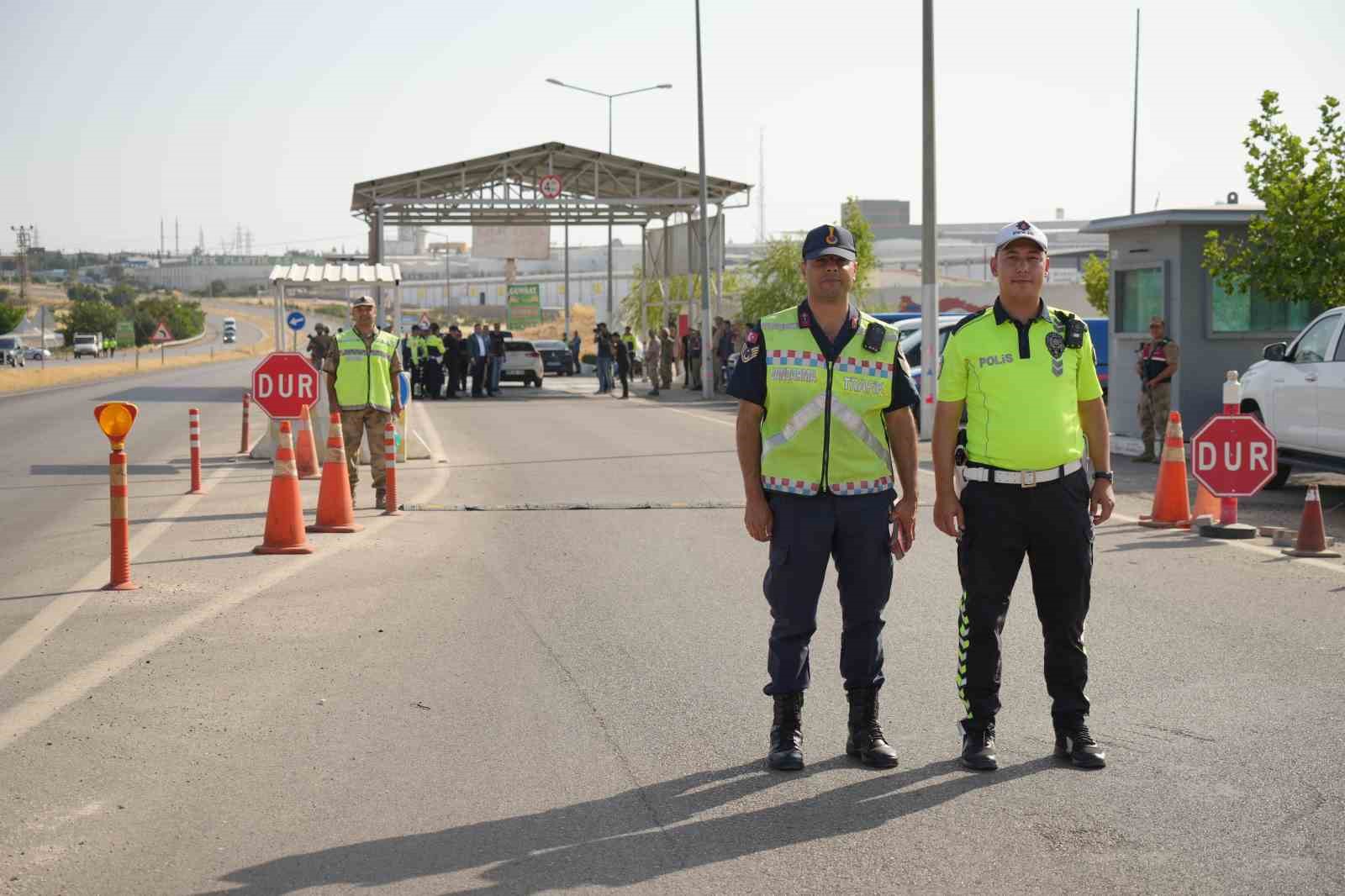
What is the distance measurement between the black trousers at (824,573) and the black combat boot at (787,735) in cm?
4

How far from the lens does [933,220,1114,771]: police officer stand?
5.69 metres

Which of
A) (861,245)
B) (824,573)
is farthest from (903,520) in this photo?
(861,245)

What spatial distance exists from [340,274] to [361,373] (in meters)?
8.12

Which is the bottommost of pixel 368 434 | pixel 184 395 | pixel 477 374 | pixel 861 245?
pixel 184 395

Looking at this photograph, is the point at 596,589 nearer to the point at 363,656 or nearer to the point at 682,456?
the point at 363,656

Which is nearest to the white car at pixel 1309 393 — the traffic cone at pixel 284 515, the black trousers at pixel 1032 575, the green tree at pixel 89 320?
the traffic cone at pixel 284 515

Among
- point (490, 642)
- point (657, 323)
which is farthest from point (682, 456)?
point (657, 323)

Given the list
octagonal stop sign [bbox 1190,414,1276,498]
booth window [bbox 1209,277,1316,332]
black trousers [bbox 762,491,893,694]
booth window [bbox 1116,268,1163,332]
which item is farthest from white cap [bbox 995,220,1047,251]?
booth window [bbox 1116,268,1163,332]

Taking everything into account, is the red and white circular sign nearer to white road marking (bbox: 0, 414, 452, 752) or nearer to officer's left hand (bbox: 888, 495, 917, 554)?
white road marking (bbox: 0, 414, 452, 752)

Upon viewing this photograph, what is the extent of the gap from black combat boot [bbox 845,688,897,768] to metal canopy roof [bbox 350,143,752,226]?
127ft

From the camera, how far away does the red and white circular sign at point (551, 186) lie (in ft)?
146

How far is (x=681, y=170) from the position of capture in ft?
150

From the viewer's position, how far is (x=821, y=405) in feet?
18.5

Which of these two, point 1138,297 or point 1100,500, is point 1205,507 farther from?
point 1138,297
